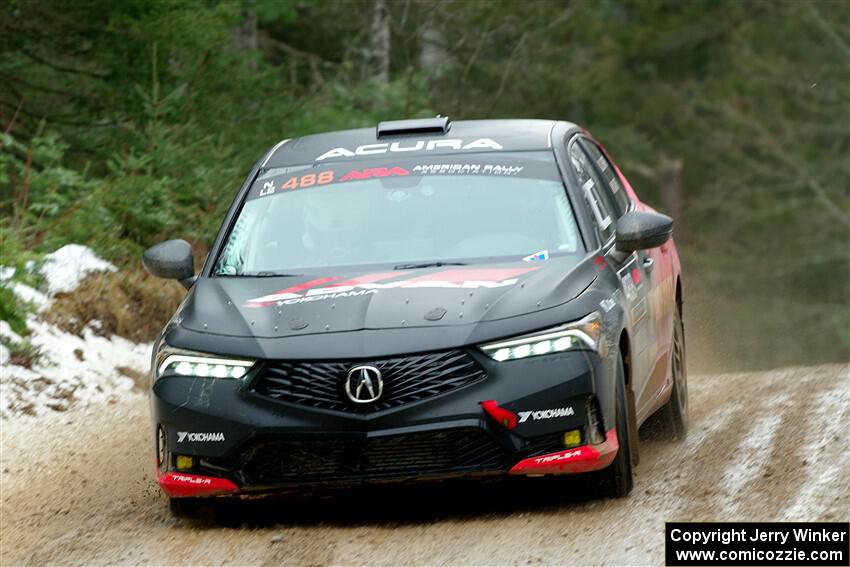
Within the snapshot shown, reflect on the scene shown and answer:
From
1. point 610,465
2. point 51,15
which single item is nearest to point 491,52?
point 51,15

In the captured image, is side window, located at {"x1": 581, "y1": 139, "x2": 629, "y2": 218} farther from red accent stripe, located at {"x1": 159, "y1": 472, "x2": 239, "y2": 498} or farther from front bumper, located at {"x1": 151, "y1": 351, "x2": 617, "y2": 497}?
red accent stripe, located at {"x1": 159, "y1": 472, "x2": 239, "y2": 498}

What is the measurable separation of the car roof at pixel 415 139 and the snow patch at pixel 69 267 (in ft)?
13.2

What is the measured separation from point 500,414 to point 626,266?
5.21 ft

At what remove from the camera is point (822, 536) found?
234 inches

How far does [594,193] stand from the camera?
26.5ft

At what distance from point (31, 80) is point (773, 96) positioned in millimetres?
26429

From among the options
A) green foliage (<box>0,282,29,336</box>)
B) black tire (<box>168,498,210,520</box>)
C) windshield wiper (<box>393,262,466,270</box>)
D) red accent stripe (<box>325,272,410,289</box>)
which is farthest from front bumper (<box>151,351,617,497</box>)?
green foliage (<box>0,282,29,336</box>)

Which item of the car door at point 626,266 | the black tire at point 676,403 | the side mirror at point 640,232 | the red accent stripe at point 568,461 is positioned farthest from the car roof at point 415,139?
the red accent stripe at point 568,461

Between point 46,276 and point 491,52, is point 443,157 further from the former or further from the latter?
point 491,52

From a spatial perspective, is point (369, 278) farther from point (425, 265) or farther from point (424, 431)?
point (424, 431)

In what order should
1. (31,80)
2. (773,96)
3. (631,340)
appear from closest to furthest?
(631,340), (31,80), (773,96)

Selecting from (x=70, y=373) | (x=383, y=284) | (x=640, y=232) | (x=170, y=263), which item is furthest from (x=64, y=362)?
(x=640, y=232)

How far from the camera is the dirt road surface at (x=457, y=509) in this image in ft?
20.5

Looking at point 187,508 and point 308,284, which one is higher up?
point 308,284
